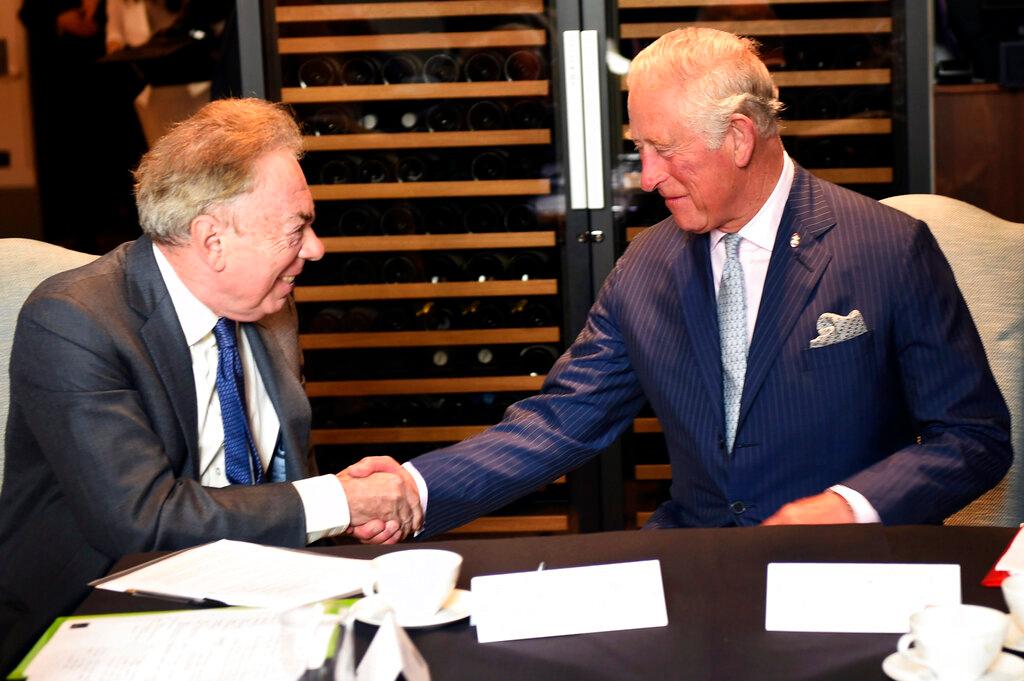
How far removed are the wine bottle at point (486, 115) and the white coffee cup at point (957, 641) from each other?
118 inches

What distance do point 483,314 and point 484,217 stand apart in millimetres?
320

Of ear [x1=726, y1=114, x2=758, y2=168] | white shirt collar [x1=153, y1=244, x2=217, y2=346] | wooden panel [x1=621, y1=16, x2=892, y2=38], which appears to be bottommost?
white shirt collar [x1=153, y1=244, x2=217, y2=346]

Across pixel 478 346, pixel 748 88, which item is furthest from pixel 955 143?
pixel 748 88

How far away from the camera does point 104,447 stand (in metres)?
1.84

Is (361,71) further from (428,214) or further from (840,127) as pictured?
(840,127)

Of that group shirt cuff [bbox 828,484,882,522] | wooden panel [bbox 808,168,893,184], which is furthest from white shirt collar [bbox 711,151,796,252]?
wooden panel [bbox 808,168,893,184]

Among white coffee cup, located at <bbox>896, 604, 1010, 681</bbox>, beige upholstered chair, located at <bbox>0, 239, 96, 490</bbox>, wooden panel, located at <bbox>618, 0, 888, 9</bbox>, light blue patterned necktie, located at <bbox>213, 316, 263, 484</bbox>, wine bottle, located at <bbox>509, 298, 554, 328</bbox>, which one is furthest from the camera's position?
wine bottle, located at <bbox>509, 298, 554, 328</bbox>

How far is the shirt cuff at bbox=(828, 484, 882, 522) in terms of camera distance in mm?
1887

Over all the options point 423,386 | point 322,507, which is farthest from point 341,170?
point 322,507

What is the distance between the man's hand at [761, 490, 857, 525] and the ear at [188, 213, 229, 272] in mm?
1010

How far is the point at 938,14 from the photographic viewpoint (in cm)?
398

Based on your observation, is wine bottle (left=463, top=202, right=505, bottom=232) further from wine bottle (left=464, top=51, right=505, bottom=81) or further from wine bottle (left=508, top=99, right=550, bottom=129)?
wine bottle (left=464, top=51, right=505, bottom=81)

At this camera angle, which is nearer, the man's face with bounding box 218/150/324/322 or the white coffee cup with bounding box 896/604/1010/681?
the white coffee cup with bounding box 896/604/1010/681

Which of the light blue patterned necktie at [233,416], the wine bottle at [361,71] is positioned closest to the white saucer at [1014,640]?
the light blue patterned necktie at [233,416]
